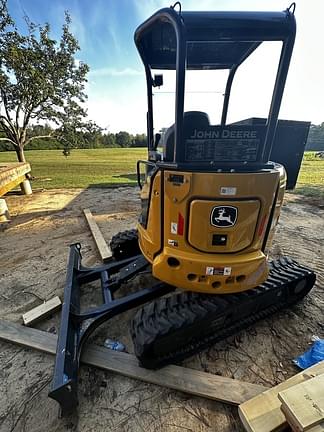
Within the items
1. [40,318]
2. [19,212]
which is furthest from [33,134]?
[40,318]

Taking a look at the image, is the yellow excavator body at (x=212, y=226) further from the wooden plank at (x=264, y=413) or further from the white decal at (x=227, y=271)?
the wooden plank at (x=264, y=413)

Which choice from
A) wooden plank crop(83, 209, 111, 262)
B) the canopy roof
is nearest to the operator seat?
the canopy roof

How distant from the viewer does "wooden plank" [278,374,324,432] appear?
1313 millimetres

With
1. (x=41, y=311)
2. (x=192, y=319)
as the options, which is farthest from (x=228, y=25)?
(x=41, y=311)

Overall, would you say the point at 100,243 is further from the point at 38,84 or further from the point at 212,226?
the point at 38,84

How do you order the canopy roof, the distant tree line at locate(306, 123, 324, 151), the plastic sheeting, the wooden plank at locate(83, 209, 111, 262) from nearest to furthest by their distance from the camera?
the canopy roof
the plastic sheeting
the wooden plank at locate(83, 209, 111, 262)
the distant tree line at locate(306, 123, 324, 151)

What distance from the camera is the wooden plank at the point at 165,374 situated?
5.83 feet

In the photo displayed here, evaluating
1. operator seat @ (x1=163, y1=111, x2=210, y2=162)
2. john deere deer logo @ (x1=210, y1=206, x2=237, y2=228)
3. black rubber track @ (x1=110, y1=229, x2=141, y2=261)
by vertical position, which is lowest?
black rubber track @ (x1=110, y1=229, x2=141, y2=261)

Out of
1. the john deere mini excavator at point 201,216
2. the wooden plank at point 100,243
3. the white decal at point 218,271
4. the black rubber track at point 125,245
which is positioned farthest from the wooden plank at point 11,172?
the white decal at point 218,271

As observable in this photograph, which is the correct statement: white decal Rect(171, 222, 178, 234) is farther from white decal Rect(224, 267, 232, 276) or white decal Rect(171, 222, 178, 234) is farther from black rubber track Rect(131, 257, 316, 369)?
black rubber track Rect(131, 257, 316, 369)

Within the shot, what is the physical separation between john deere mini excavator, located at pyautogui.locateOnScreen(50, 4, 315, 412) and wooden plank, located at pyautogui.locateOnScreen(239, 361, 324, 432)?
1.96 feet

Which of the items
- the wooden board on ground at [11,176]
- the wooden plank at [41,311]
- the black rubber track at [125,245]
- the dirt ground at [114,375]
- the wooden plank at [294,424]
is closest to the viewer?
the wooden plank at [294,424]

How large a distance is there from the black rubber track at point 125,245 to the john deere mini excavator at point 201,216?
1003mm

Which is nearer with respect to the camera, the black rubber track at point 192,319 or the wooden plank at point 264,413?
the wooden plank at point 264,413
